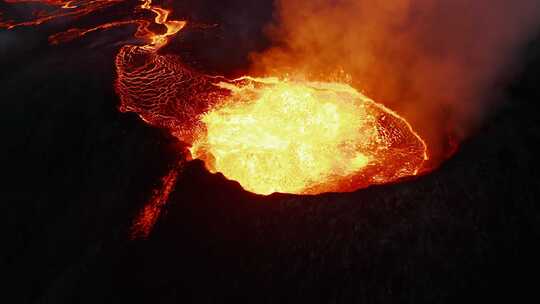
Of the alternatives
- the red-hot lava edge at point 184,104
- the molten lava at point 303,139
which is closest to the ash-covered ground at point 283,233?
the red-hot lava edge at point 184,104

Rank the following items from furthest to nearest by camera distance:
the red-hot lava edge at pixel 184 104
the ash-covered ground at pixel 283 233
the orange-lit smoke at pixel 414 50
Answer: the orange-lit smoke at pixel 414 50 → the red-hot lava edge at pixel 184 104 → the ash-covered ground at pixel 283 233

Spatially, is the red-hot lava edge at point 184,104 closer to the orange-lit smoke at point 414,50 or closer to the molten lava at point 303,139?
the molten lava at point 303,139

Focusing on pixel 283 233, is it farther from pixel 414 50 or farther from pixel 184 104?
pixel 414 50

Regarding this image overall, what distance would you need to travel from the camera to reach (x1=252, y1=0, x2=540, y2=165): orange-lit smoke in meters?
12.4

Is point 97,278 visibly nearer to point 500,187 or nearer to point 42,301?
point 42,301

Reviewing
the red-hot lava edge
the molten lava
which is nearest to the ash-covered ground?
the red-hot lava edge

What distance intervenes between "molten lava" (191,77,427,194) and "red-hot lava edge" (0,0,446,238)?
5 cm

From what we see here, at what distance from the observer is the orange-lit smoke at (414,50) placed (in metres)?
12.4

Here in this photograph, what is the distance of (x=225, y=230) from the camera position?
9.20m

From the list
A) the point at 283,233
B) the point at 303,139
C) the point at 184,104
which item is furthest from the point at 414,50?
the point at 283,233

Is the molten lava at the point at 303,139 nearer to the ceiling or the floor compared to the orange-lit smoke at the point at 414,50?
nearer to the floor

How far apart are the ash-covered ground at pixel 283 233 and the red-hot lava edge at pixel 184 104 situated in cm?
89

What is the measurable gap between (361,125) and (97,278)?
8.89 metres

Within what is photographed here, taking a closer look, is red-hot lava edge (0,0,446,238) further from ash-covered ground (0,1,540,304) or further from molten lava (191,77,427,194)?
ash-covered ground (0,1,540,304)
